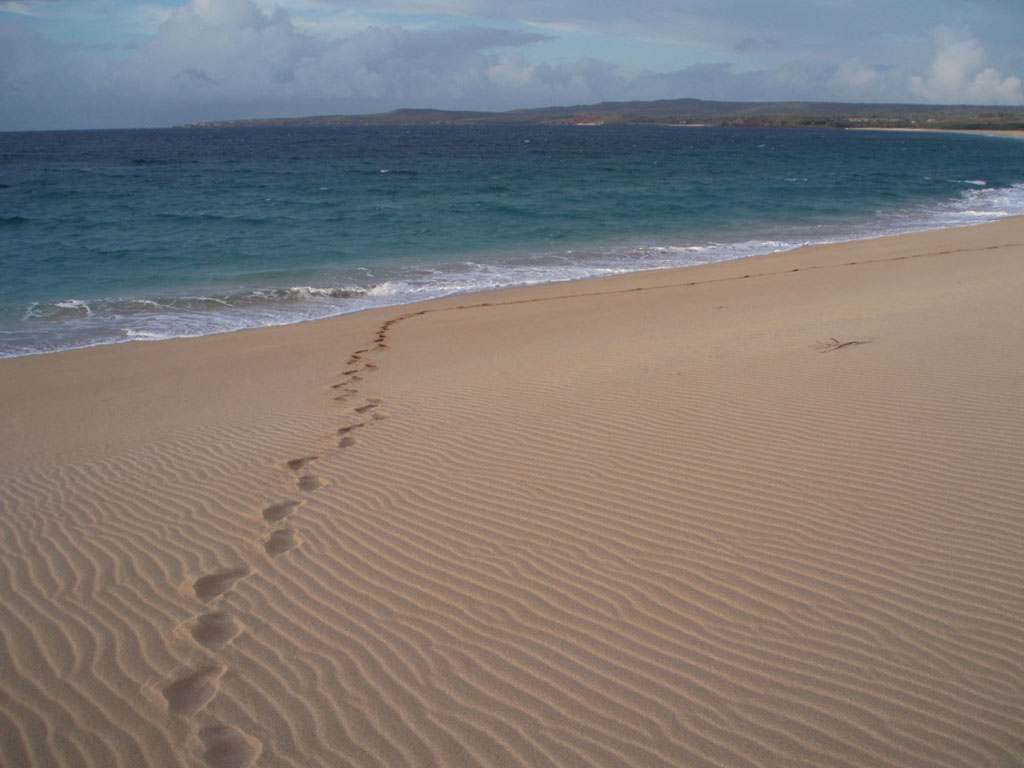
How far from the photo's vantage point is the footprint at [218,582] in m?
3.78

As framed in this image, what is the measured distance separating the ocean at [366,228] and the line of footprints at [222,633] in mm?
7291

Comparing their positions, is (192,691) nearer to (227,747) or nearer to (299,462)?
(227,747)

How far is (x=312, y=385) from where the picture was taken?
7.79 m

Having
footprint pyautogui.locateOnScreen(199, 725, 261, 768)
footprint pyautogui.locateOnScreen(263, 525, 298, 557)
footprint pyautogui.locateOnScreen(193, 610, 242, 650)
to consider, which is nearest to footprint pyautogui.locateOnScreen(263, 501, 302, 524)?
footprint pyautogui.locateOnScreen(263, 525, 298, 557)

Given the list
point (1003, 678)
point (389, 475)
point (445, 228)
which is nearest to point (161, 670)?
point (389, 475)

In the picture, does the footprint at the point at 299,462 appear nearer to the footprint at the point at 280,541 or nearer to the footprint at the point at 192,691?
the footprint at the point at 280,541

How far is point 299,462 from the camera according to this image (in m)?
5.56

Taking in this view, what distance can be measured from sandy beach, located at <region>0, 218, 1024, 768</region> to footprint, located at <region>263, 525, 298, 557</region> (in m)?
0.01

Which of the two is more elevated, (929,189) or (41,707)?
(929,189)

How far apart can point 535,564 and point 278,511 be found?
1870 mm

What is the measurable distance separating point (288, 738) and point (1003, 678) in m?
2.91

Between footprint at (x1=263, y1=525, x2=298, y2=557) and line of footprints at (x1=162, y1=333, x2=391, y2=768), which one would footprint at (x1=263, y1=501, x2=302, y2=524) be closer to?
line of footprints at (x1=162, y1=333, x2=391, y2=768)

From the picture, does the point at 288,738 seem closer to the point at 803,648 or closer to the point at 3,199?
the point at 803,648

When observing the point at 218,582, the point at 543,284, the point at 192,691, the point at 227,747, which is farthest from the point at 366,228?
the point at 227,747
